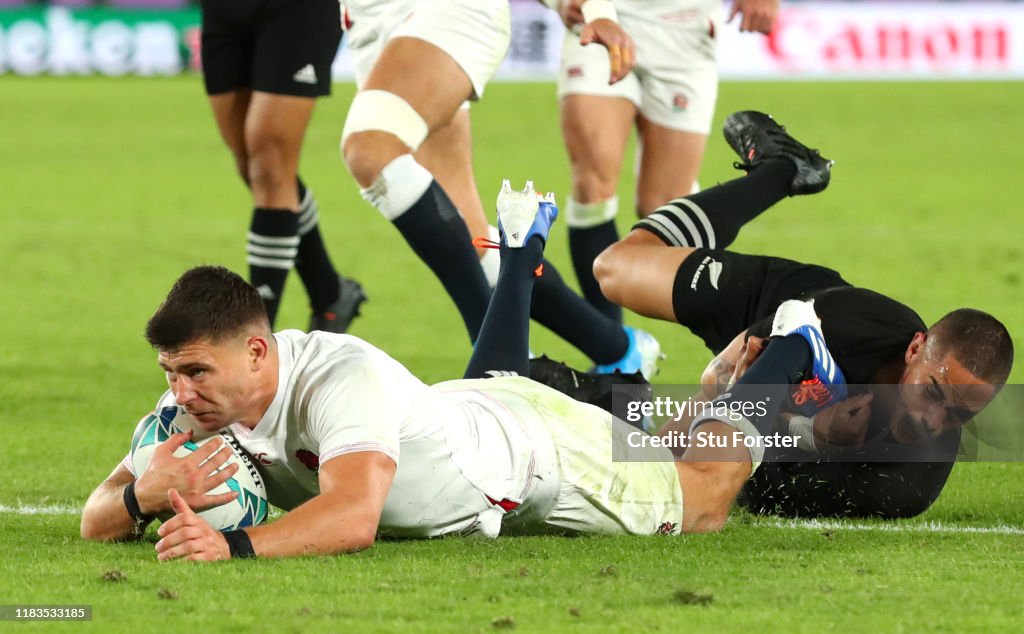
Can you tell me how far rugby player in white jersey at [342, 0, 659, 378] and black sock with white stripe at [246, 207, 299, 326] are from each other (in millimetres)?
1235

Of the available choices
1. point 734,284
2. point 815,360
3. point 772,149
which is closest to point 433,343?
point 772,149

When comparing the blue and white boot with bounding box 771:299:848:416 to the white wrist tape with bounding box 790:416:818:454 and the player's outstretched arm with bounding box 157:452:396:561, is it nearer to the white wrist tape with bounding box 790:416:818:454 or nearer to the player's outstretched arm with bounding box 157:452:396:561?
the white wrist tape with bounding box 790:416:818:454

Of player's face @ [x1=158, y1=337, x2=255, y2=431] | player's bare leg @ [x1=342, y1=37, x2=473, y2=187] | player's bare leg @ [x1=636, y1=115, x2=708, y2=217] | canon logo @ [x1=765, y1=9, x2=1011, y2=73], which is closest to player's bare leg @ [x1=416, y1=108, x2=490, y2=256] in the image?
player's bare leg @ [x1=342, y1=37, x2=473, y2=187]

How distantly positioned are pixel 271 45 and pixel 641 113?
1.54 m

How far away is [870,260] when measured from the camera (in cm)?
992

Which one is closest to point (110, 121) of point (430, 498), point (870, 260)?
point (870, 260)

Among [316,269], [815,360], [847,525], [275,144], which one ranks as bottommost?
[316,269]

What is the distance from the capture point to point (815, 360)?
14.5 feet

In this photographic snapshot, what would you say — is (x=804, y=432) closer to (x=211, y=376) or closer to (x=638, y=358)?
(x=638, y=358)

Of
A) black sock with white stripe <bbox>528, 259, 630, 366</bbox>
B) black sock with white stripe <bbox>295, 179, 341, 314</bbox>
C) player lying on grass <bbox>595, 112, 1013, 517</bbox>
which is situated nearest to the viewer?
player lying on grass <bbox>595, 112, 1013, 517</bbox>

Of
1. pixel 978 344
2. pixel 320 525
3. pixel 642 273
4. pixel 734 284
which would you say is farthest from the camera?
pixel 642 273

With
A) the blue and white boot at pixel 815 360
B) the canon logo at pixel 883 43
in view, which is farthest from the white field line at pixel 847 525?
the canon logo at pixel 883 43

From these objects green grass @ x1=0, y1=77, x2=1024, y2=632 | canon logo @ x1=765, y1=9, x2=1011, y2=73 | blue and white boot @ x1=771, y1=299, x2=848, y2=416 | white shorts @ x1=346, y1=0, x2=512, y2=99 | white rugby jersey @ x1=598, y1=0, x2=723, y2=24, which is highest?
white shorts @ x1=346, y1=0, x2=512, y2=99

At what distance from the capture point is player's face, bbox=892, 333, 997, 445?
14.3 feet
